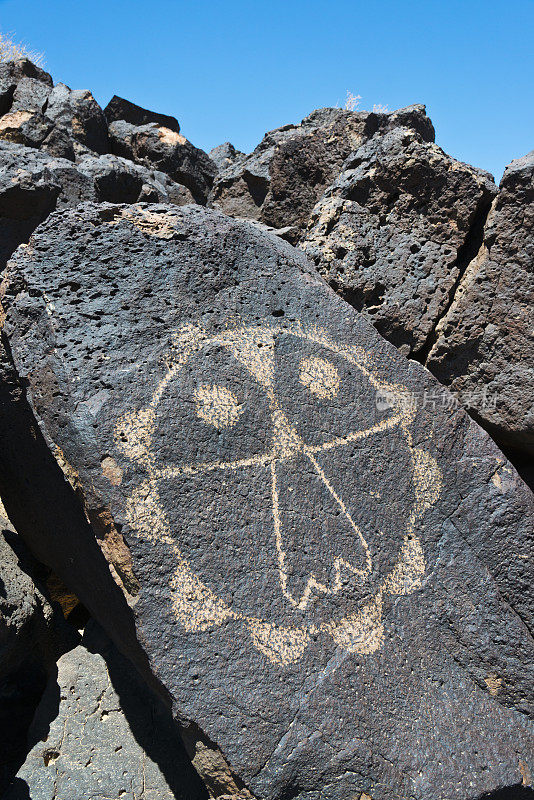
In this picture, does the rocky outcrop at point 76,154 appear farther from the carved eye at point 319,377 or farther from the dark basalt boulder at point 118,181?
the carved eye at point 319,377

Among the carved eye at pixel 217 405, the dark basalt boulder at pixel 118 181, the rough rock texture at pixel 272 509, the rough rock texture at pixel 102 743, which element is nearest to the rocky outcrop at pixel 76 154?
the dark basalt boulder at pixel 118 181

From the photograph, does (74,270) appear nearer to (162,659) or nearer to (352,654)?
(162,659)

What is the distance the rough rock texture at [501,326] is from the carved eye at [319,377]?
0.63 metres

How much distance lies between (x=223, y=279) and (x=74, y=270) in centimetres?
44

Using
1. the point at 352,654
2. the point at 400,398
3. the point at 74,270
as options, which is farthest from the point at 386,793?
the point at 74,270

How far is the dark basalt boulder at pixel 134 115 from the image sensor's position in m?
5.91

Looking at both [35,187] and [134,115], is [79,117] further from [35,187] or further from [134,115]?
[35,187]

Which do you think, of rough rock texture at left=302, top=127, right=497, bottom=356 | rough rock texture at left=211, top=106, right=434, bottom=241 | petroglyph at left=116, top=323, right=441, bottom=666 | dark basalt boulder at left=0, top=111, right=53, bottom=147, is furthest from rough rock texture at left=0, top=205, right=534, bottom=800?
dark basalt boulder at left=0, top=111, right=53, bottom=147

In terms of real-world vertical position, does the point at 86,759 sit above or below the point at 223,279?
below

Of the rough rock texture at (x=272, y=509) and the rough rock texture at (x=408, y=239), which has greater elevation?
the rough rock texture at (x=408, y=239)

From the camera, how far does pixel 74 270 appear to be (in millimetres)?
1782

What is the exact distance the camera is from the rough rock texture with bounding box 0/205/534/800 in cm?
148

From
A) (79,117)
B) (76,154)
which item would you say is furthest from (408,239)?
(79,117)

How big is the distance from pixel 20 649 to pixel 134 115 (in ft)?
17.5
